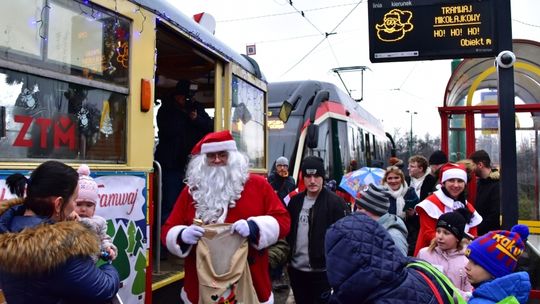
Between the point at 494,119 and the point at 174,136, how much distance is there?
4.05 m

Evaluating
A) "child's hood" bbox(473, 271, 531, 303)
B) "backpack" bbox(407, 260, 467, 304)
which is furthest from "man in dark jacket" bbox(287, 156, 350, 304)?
"backpack" bbox(407, 260, 467, 304)

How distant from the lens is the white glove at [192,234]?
9.23 ft

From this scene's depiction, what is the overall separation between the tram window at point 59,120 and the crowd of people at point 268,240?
0.31 meters

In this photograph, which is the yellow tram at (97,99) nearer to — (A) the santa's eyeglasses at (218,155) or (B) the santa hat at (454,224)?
(A) the santa's eyeglasses at (218,155)

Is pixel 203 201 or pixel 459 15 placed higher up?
pixel 459 15

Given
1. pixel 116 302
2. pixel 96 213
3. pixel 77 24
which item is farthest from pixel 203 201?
pixel 77 24

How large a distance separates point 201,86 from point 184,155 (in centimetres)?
156

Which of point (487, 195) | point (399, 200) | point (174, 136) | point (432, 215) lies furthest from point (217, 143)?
point (487, 195)

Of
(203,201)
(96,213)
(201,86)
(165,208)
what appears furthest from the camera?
(201,86)

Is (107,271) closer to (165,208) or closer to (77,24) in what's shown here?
(77,24)

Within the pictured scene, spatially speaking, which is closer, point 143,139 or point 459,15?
point 143,139

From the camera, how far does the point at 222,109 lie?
465cm

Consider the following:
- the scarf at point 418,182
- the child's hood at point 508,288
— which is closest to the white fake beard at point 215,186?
the child's hood at point 508,288

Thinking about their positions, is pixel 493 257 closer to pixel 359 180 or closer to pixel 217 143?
pixel 217 143
